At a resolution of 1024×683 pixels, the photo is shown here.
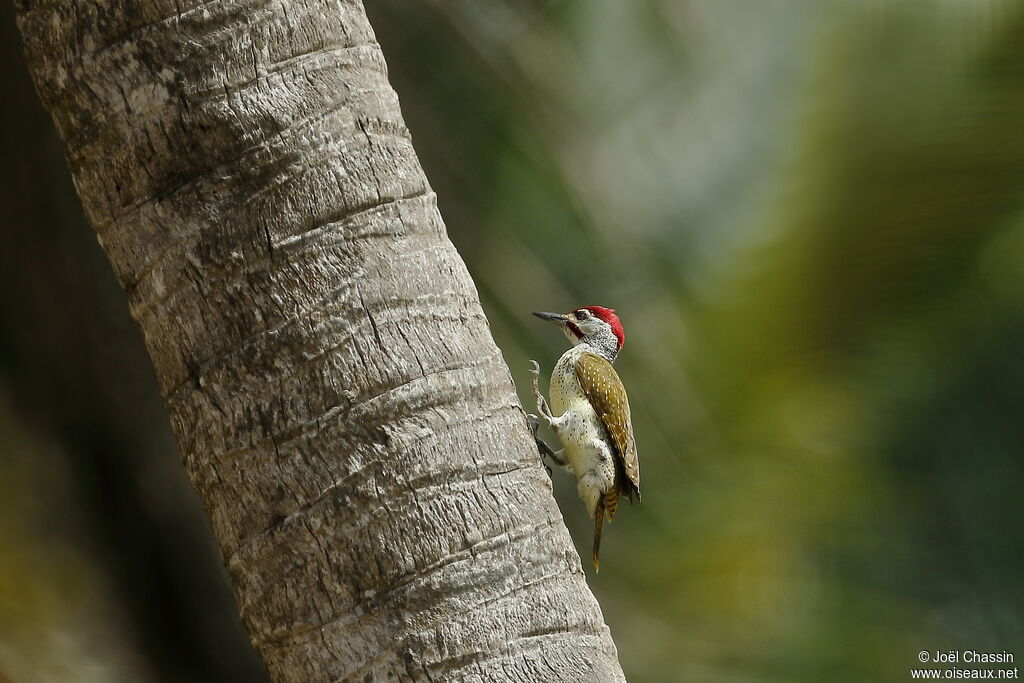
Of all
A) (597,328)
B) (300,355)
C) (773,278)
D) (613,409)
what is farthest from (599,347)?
(300,355)

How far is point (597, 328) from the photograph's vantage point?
378cm

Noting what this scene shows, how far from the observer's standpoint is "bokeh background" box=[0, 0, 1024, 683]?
14.8 ft

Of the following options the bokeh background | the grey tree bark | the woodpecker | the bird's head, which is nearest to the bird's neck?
the bird's head

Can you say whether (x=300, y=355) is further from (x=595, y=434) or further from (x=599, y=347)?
(x=599, y=347)

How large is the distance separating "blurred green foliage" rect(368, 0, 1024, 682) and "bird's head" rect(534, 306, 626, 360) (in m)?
0.67

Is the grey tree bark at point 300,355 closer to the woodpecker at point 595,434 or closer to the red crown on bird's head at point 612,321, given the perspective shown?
the woodpecker at point 595,434

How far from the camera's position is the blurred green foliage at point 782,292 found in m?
4.51

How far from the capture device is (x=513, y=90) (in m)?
4.54

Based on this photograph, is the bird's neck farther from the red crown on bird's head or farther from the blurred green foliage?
the blurred green foliage

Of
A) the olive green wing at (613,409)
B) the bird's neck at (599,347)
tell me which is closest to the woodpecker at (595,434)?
the olive green wing at (613,409)

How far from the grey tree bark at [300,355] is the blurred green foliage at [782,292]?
2.60m

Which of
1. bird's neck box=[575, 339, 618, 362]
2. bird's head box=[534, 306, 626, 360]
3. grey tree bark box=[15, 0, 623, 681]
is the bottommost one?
grey tree bark box=[15, 0, 623, 681]

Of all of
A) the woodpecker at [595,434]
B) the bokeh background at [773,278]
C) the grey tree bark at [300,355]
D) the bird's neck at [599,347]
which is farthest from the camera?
the bokeh background at [773,278]

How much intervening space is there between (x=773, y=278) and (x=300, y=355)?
331cm
